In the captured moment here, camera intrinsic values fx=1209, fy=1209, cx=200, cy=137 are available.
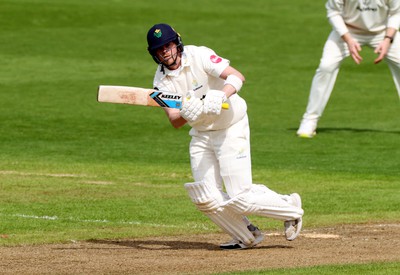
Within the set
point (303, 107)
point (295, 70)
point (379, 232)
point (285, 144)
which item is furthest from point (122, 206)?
point (295, 70)

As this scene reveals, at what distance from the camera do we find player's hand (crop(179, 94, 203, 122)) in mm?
10070

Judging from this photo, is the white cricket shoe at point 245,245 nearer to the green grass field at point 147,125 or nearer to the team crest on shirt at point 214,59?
the green grass field at point 147,125

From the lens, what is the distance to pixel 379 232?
1173 cm

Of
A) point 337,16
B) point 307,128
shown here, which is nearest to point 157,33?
point 337,16

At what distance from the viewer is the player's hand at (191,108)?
10070 mm

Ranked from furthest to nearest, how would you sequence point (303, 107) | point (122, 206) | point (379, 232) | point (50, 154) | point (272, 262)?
point (303, 107) < point (50, 154) < point (122, 206) < point (379, 232) < point (272, 262)

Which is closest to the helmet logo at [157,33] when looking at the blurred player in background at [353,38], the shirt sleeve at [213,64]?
the shirt sleeve at [213,64]

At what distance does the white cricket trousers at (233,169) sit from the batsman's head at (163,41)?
0.74 m

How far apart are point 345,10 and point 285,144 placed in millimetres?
2166

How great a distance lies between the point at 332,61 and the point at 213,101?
8537mm

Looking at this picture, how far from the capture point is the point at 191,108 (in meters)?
10.1

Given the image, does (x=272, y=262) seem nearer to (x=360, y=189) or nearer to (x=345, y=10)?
(x=360, y=189)

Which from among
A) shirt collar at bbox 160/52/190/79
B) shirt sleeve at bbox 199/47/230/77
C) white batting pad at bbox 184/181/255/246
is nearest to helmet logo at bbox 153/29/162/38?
shirt collar at bbox 160/52/190/79

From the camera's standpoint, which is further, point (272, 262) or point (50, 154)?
point (50, 154)
